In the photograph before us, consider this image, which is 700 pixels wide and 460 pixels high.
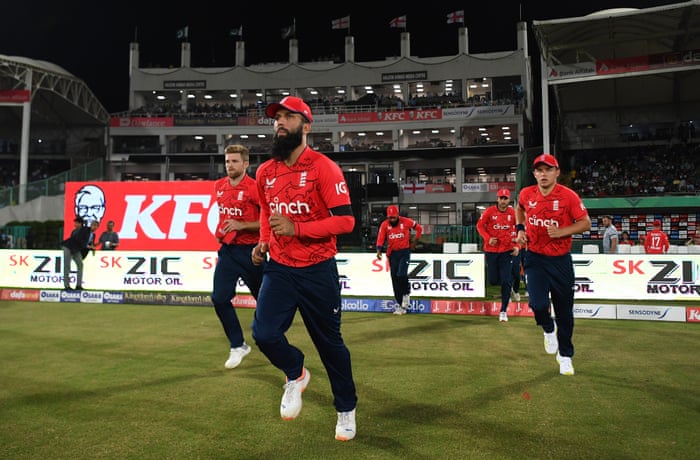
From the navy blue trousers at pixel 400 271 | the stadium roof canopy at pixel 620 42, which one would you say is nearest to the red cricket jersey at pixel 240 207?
the navy blue trousers at pixel 400 271

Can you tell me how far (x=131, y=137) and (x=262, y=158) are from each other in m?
14.5

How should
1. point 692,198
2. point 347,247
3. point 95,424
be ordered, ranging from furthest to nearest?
point 692,198 < point 347,247 < point 95,424

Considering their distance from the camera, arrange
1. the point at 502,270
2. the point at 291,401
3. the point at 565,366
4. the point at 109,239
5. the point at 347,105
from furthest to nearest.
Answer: the point at 347,105 → the point at 109,239 → the point at 502,270 → the point at 565,366 → the point at 291,401

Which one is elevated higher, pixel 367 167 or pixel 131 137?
pixel 131 137

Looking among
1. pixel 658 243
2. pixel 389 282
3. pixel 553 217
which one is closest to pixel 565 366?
pixel 553 217

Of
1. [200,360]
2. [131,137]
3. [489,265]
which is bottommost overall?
[200,360]

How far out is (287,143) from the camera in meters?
3.96

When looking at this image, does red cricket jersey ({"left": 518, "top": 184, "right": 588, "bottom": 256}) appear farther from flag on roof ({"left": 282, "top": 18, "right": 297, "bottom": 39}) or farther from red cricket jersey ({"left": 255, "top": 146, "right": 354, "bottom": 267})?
flag on roof ({"left": 282, "top": 18, "right": 297, "bottom": 39})

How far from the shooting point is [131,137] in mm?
50688

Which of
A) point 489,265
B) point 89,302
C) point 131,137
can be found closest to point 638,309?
point 489,265

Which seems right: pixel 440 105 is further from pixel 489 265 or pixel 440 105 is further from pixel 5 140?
pixel 5 140

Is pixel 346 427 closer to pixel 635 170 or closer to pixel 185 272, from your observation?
pixel 185 272

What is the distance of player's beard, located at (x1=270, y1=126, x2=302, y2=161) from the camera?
395cm

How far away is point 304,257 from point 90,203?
56.4ft
